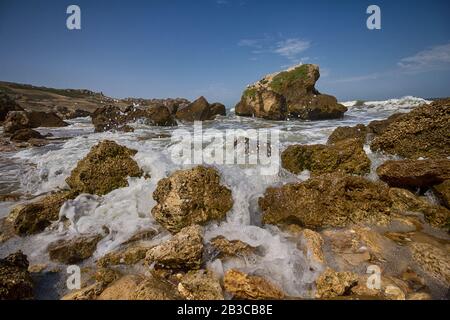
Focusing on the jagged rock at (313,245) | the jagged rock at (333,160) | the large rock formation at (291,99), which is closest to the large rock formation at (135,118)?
the large rock formation at (291,99)

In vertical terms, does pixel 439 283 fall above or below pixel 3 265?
below

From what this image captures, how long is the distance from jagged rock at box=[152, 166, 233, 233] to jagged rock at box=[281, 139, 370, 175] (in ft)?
6.04

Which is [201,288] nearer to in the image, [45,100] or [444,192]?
[444,192]

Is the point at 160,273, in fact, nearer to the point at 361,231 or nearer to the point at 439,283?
the point at 361,231

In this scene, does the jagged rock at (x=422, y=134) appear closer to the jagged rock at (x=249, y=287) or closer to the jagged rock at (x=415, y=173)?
the jagged rock at (x=415, y=173)

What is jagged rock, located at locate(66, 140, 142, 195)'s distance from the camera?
4732mm

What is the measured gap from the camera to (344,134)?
26.2 ft

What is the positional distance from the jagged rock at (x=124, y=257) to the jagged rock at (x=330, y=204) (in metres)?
1.66

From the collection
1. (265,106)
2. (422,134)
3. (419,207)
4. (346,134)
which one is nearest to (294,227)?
(419,207)

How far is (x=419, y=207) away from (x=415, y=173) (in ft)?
1.83

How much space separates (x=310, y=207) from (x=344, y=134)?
495 centimetres

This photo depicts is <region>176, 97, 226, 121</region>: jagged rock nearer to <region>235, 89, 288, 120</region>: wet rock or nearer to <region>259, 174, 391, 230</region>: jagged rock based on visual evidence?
<region>235, 89, 288, 120</region>: wet rock

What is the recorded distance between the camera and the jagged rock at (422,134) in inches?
221
